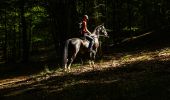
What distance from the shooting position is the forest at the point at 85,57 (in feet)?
47.3

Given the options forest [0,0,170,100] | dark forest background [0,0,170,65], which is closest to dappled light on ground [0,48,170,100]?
forest [0,0,170,100]

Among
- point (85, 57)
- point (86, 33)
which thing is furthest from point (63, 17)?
point (86, 33)

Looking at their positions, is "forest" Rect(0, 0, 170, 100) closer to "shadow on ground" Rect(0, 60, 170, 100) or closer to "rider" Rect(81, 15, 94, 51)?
"shadow on ground" Rect(0, 60, 170, 100)

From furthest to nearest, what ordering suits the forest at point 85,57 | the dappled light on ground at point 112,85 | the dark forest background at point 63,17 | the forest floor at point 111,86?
the dark forest background at point 63,17, the forest at point 85,57, the dappled light on ground at point 112,85, the forest floor at point 111,86

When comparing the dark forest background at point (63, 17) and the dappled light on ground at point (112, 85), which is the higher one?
the dark forest background at point (63, 17)

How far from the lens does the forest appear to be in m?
14.4

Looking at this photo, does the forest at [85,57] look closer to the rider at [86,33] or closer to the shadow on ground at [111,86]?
the shadow on ground at [111,86]

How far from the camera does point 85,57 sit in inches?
1208

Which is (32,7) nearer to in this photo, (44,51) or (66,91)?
(44,51)

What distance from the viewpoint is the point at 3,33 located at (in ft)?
162

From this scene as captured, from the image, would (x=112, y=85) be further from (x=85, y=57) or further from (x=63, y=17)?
(x=63, y=17)

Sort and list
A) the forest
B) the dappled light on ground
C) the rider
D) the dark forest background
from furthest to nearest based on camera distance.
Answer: the dark forest background, the rider, the forest, the dappled light on ground

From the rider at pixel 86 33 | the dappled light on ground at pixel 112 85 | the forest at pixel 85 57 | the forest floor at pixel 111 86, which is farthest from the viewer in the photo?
the rider at pixel 86 33

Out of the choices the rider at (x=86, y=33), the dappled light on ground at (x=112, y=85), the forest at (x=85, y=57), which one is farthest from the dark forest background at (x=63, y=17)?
the dappled light on ground at (x=112, y=85)
